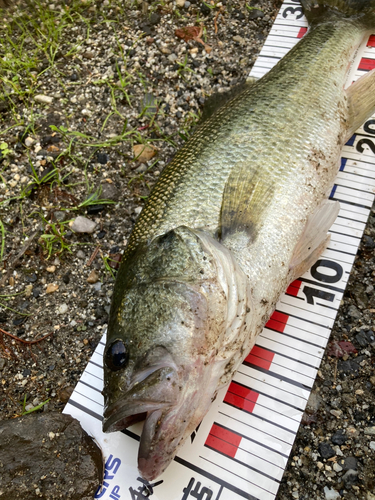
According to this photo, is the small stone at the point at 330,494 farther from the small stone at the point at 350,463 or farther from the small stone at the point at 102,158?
the small stone at the point at 102,158

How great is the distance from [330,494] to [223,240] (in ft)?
5.13

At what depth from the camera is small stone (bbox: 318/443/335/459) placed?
2.14m

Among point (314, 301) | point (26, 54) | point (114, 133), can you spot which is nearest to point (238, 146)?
point (314, 301)

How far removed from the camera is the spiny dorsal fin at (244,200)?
201cm

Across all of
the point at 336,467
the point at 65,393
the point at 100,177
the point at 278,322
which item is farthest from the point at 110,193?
the point at 336,467

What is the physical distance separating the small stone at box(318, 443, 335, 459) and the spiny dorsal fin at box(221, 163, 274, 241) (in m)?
1.31

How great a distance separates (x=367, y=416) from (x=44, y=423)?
1949mm

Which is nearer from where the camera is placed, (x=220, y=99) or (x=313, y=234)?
(x=313, y=234)

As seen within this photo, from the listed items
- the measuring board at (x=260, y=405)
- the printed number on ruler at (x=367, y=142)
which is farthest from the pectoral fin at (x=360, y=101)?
the measuring board at (x=260, y=405)

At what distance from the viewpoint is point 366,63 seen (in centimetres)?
315

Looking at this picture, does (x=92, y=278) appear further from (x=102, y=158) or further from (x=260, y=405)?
(x=260, y=405)

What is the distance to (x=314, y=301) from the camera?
2.51 metres

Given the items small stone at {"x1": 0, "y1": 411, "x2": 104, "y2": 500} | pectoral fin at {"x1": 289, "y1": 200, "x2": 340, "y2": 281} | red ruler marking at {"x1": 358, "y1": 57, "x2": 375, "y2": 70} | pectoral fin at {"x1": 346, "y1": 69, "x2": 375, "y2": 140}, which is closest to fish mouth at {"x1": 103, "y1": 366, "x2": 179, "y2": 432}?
small stone at {"x1": 0, "y1": 411, "x2": 104, "y2": 500}

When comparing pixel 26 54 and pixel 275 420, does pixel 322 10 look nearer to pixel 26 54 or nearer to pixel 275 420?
pixel 26 54
